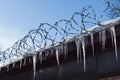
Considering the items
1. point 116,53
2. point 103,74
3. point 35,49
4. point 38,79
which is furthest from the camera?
point 38,79

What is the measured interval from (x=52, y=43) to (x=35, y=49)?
51 centimetres

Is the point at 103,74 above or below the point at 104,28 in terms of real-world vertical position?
below

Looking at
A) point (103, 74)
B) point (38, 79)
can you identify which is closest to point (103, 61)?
point (103, 74)

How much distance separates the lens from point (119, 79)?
486cm

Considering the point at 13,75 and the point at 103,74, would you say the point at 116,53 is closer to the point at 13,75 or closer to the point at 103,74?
the point at 103,74

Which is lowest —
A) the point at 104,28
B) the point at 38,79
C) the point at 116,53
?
the point at 38,79

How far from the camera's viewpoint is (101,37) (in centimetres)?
452

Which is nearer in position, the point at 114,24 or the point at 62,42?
the point at 114,24

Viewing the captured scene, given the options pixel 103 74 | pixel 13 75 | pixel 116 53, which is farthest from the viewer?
pixel 13 75

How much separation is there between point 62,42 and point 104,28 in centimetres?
81

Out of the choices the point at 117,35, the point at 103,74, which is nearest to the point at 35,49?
the point at 103,74

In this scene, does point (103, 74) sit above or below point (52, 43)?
below

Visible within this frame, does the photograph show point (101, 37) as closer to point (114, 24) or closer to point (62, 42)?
point (114, 24)

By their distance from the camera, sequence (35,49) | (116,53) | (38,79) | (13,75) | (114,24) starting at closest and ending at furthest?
(114,24), (116,53), (35,49), (38,79), (13,75)
